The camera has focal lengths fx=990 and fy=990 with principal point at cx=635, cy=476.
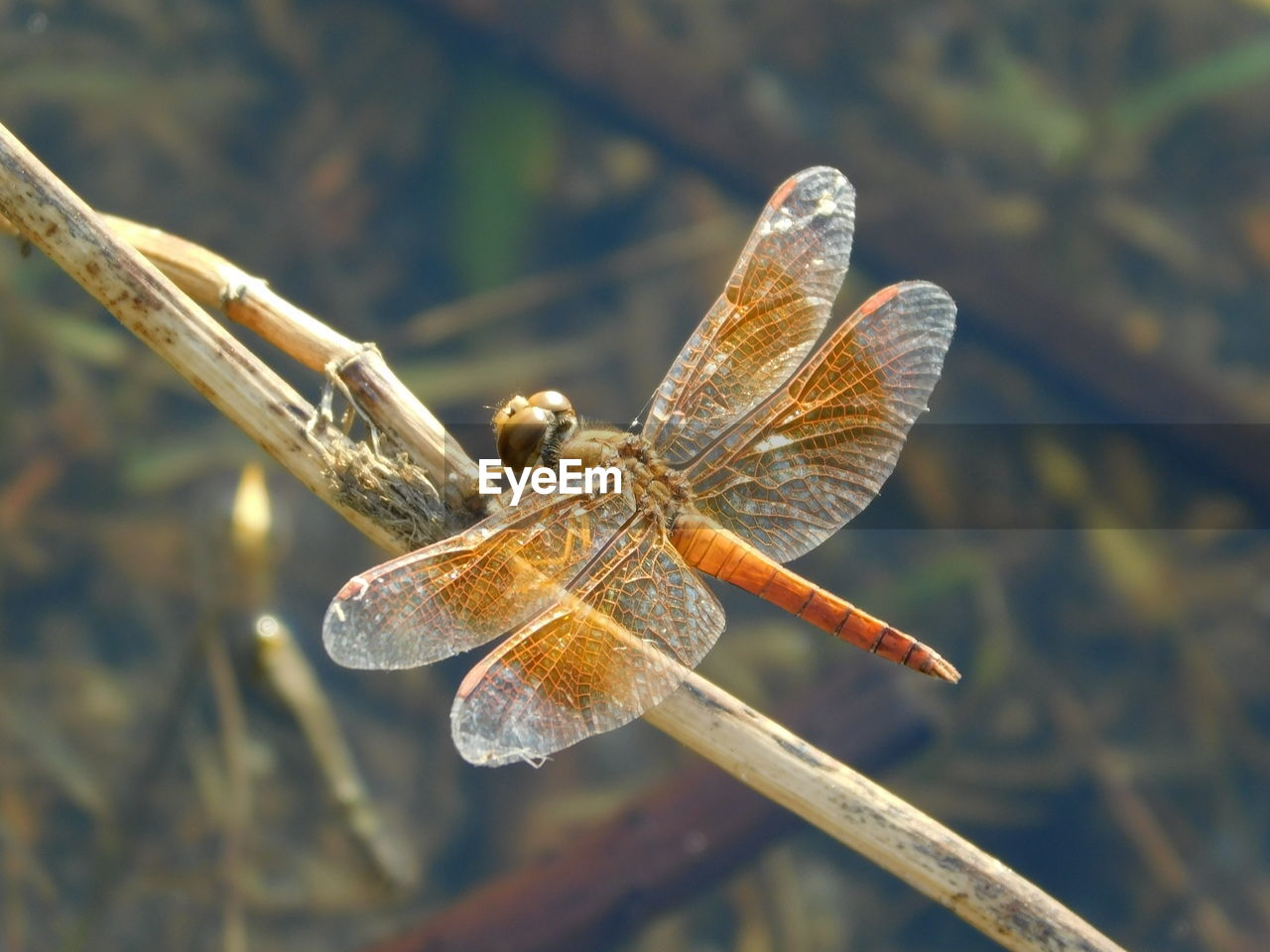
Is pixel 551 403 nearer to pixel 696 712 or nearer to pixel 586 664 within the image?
pixel 586 664

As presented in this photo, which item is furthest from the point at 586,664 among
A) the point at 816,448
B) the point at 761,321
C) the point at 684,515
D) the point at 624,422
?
the point at 624,422

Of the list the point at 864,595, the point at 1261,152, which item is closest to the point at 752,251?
the point at 864,595

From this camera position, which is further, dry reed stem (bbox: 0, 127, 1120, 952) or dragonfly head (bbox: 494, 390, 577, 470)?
dragonfly head (bbox: 494, 390, 577, 470)

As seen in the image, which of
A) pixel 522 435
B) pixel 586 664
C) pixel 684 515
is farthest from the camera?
pixel 684 515

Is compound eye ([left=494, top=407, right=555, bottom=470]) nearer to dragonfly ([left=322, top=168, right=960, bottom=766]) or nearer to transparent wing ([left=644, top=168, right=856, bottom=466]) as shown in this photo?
dragonfly ([left=322, top=168, right=960, bottom=766])

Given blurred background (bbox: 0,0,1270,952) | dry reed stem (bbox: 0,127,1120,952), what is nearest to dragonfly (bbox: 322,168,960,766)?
dry reed stem (bbox: 0,127,1120,952)

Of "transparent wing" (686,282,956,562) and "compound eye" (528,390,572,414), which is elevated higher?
"transparent wing" (686,282,956,562)

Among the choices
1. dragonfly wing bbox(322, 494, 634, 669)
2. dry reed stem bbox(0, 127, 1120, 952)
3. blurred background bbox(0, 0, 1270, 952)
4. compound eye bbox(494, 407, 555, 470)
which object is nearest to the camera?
dry reed stem bbox(0, 127, 1120, 952)
